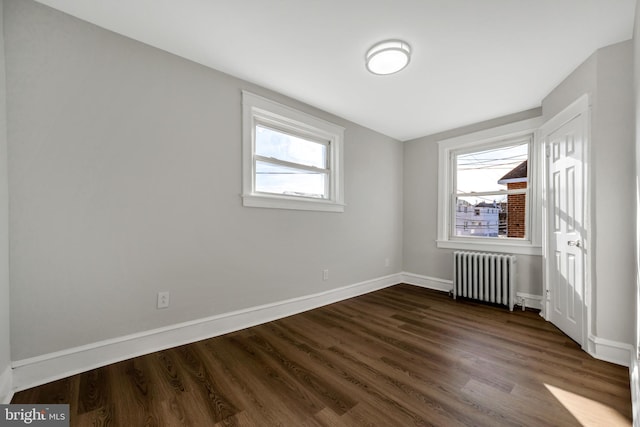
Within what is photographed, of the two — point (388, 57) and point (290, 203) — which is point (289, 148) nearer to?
point (290, 203)

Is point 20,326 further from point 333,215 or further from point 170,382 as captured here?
point 333,215

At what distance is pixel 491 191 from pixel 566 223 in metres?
1.22

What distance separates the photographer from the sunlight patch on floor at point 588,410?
1400 millimetres

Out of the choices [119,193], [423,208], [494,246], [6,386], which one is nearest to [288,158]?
[119,193]

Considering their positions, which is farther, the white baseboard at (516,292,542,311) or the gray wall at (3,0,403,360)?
the white baseboard at (516,292,542,311)

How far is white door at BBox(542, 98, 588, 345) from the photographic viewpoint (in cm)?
230

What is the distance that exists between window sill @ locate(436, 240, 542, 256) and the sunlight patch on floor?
201 centimetres

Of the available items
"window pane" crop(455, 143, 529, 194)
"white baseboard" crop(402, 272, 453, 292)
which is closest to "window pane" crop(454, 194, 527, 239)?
"window pane" crop(455, 143, 529, 194)


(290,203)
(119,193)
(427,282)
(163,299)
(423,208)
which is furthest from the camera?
(423,208)

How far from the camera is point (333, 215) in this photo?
3.47 metres

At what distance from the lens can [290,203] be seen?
296cm

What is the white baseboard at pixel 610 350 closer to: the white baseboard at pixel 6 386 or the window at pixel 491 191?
the window at pixel 491 191

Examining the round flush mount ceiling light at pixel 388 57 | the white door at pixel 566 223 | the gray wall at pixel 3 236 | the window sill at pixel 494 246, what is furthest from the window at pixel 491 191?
the gray wall at pixel 3 236

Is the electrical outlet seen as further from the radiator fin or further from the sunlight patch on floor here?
the radiator fin
